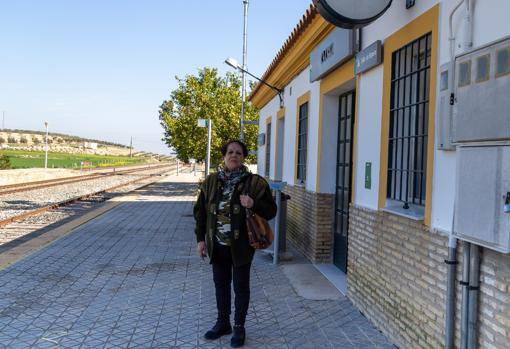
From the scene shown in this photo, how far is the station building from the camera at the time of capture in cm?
318

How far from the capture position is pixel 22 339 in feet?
14.6

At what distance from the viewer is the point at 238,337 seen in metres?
4.34

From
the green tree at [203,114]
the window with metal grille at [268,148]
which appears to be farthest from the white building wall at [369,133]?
the green tree at [203,114]

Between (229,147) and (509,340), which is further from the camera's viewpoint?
(229,147)

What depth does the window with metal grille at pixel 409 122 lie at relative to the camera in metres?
4.36

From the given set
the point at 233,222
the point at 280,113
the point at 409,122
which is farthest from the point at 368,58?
the point at 280,113

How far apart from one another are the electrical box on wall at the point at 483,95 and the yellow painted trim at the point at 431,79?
1.93 ft

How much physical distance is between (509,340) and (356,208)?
2.94m

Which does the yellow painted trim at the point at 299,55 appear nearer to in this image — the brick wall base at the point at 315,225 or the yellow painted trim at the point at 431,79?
the yellow painted trim at the point at 431,79

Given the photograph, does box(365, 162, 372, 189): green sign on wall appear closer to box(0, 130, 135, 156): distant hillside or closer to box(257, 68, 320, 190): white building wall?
box(257, 68, 320, 190): white building wall

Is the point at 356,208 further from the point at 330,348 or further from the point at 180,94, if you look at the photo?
the point at 180,94

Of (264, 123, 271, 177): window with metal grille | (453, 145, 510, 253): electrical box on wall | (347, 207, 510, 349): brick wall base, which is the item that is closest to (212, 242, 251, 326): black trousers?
(347, 207, 510, 349): brick wall base

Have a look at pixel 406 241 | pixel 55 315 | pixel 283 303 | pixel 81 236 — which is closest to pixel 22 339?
pixel 55 315

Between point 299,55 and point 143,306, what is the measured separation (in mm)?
5215
